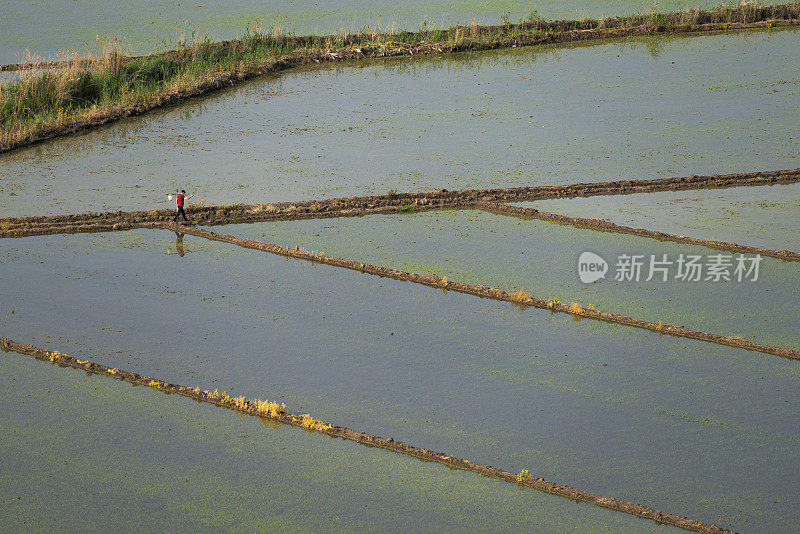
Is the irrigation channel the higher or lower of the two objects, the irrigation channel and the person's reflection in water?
the higher

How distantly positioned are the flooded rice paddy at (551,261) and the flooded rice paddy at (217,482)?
270 cm

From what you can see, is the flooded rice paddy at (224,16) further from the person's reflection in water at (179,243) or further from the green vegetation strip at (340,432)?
the green vegetation strip at (340,432)

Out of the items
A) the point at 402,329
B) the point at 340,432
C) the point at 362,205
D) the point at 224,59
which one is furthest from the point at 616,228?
the point at 224,59

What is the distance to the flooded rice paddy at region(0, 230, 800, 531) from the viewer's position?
5.84 metres

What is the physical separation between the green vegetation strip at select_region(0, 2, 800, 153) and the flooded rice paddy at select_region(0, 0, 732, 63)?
2.16 ft

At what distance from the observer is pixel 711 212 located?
9695 millimetres

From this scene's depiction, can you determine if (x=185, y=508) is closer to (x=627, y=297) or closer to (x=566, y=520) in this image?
(x=566, y=520)

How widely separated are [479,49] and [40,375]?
1165 centimetres

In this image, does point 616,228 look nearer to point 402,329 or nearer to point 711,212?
point 711,212

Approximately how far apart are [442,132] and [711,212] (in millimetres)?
4208

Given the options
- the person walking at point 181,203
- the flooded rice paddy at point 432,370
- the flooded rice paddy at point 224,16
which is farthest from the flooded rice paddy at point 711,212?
the flooded rice paddy at point 224,16

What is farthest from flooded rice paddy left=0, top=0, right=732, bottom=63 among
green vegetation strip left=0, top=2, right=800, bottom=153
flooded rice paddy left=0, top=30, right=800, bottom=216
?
flooded rice paddy left=0, top=30, right=800, bottom=216

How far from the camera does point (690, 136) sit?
38.9 ft

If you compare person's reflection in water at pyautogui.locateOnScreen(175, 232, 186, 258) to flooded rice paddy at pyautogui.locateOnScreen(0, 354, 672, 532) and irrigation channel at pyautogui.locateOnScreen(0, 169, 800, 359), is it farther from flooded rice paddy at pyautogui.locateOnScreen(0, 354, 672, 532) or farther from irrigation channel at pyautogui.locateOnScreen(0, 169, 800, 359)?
flooded rice paddy at pyautogui.locateOnScreen(0, 354, 672, 532)
